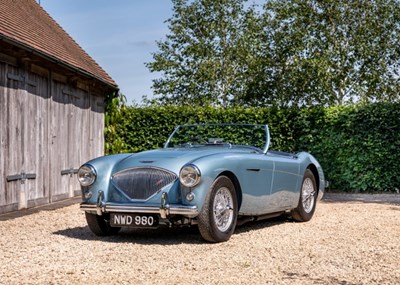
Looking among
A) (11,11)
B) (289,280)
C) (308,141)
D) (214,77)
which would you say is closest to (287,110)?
(308,141)

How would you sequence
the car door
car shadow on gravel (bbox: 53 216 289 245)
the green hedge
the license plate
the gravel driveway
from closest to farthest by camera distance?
1. the gravel driveway
2. the license plate
3. car shadow on gravel (bbox: 53 216 289 245)
4. the car door
5. the green hedge

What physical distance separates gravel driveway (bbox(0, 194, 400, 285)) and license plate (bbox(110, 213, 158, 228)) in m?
0.21

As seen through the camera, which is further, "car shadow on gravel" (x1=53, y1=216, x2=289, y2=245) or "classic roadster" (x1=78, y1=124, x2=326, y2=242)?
"car shadow on gravel" (x1=53, y1=216, x2=289, y2=245)

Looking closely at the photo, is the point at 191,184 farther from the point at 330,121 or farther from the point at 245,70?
the point at 245,70

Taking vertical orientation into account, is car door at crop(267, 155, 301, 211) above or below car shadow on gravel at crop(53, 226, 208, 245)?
above

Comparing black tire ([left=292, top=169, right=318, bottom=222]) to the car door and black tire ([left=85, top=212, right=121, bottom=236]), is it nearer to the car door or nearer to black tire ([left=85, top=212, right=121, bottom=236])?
the car door

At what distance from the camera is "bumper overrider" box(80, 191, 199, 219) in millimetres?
6004

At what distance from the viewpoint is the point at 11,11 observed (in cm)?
1166

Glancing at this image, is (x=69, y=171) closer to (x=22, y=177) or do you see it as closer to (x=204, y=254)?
(x=22, y=177)

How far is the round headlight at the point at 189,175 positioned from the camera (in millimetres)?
6035

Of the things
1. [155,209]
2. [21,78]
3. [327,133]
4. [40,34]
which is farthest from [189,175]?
[327,133]

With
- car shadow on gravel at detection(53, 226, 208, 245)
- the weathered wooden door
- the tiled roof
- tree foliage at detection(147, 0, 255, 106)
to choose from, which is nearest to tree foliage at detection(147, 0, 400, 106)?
tree foliage at detection(147, 0, 255, 106)

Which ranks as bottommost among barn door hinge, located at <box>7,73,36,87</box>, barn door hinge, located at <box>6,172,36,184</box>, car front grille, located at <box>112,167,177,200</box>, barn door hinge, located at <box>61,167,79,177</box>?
barn door hinge, located at <box>61,167,79,177</box>

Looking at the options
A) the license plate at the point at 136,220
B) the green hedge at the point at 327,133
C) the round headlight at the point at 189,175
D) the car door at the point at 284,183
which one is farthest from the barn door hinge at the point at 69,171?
→ the round headlight at the point at 189,175
